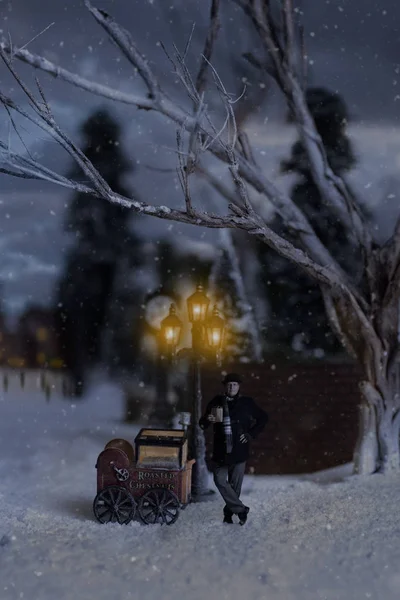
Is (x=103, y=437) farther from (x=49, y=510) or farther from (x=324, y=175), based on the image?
(x=324, y=175)

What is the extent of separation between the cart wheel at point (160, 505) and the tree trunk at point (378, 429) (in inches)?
148

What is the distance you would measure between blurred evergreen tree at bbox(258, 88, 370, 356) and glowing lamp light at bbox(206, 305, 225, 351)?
154 inches

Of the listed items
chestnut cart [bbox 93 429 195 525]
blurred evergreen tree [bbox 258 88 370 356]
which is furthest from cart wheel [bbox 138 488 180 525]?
→ blurred evergreen tree [bbox 258 88 370 356]

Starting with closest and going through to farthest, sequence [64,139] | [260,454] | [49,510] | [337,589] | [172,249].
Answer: [337,589] < [64,139] < [49,510] < [260,454] < [172,249]

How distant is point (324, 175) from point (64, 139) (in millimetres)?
5106

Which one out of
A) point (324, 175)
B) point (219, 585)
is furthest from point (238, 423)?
point (324, 175)

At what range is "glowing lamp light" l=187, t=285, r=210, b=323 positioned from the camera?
10.6m

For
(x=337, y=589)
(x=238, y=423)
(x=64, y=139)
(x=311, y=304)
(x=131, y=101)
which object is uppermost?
(x=131, y=101)

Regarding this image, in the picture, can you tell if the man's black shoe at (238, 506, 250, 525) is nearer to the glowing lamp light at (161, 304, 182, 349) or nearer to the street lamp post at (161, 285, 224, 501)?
the street lamp post at (161, 285, 224, 501)

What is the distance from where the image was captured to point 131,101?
11.5m

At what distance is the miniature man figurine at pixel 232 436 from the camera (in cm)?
877

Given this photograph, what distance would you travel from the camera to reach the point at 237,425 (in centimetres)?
883

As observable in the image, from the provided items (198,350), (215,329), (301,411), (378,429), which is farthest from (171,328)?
(301,411)

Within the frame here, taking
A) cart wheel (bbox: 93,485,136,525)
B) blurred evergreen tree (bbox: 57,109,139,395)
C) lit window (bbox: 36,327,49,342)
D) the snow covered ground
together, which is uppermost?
blurred evergreen tree (bbox: 57,109,139,395)
